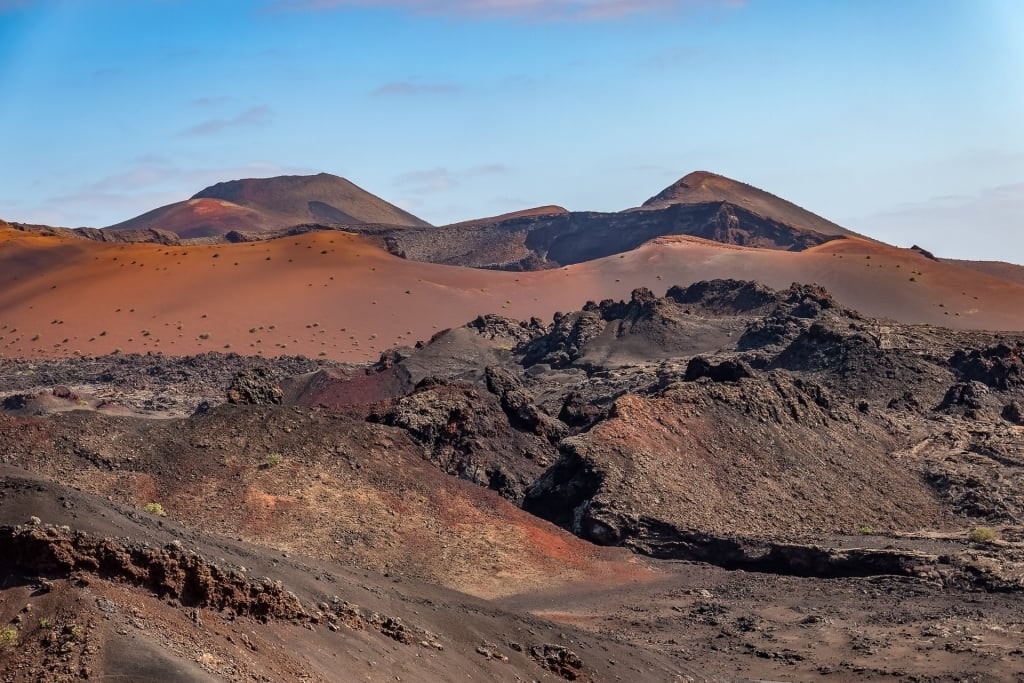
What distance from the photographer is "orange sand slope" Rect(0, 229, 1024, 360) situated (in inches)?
3135

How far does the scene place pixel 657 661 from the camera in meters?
21.9

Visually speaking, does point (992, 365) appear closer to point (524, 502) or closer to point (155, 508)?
point (524, 502)

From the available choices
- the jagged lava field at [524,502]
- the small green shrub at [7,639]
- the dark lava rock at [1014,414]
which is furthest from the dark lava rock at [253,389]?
the small green shrub at [7,639]

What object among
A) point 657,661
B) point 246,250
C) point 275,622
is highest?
point 246,250

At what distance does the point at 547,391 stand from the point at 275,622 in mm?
43344

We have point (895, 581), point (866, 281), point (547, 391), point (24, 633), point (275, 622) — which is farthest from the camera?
point (866, 281)

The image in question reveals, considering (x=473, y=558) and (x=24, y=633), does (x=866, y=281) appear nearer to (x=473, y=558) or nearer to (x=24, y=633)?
(x=473, y=558)

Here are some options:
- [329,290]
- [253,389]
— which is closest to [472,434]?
[253,389]

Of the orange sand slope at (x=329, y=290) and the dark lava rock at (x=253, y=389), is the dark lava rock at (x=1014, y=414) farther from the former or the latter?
the orange sand slope at (x=329, y=290)

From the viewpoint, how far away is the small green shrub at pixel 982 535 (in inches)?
1192

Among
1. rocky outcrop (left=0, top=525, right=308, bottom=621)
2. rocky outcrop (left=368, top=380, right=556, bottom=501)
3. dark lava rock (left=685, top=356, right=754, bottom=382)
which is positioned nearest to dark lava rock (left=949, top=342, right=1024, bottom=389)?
dark lava rock (left=685, top=356, right=754, bottom=382)

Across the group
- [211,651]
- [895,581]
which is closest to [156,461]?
[895,581]

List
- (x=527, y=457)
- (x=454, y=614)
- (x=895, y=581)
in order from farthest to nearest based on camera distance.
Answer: (x=527, y=457)
(x=895, y=581)
(x=454, y=614)

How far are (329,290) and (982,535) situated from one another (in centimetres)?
6246
